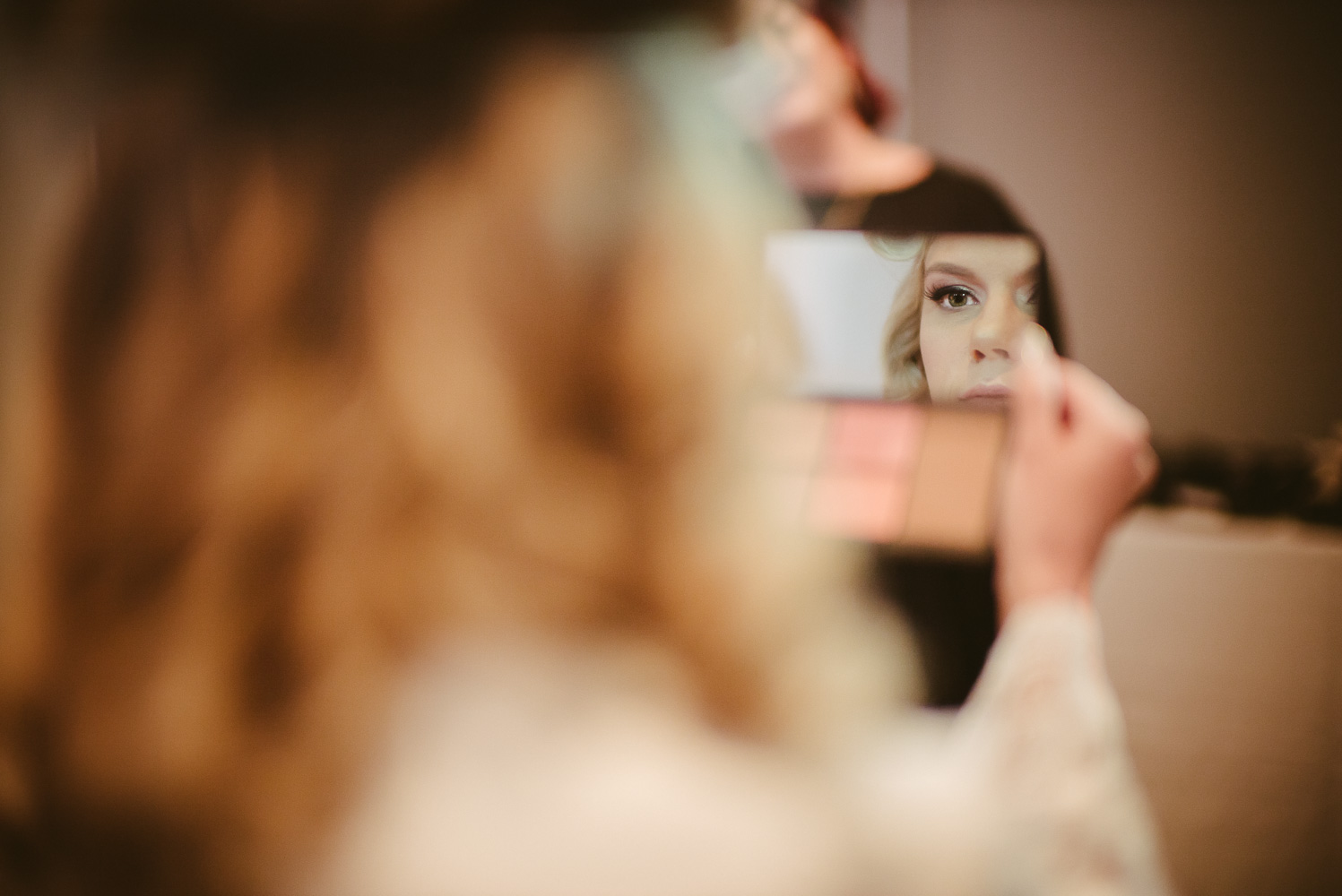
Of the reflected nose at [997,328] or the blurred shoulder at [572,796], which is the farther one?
the reflected nose at [997,328]

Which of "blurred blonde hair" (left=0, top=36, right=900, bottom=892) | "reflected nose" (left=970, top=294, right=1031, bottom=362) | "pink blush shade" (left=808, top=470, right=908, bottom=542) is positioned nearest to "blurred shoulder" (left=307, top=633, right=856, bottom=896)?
"blurred blonde hair" (left=0, top=36, right=900, bottom=892)

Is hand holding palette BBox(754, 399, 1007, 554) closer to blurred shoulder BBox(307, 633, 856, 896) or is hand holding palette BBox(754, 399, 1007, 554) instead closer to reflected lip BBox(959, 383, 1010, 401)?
reflected lip BBox(959, 383, 1010, 401)

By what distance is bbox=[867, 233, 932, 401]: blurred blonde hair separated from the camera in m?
0.41

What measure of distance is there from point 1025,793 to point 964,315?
226 millimetres

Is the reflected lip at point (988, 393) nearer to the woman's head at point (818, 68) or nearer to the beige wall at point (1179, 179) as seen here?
the beige wall at point (1179, 179)

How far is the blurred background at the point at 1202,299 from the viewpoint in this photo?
1.32 ft

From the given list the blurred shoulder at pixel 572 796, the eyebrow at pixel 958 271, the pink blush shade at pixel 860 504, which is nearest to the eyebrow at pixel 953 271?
the eyebrow at pixel 958 271

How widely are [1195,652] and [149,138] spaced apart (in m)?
0.64

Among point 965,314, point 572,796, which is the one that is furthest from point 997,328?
point 572,796

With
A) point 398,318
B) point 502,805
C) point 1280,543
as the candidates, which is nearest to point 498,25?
point 398,318

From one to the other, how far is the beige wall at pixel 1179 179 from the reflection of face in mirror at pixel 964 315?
0.02 metres

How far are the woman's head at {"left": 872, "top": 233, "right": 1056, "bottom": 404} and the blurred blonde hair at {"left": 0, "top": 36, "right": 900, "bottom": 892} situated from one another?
3.1 inches

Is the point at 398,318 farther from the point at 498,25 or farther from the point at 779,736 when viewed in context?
the point at 779,736

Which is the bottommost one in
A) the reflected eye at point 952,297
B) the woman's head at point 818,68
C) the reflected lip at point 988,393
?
the reflected lip at point 988,393
